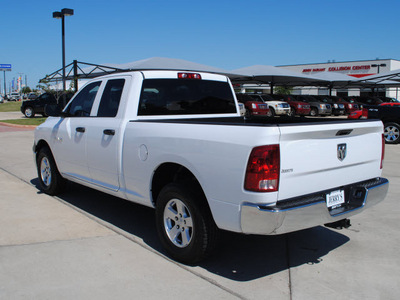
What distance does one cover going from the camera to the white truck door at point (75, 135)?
5.32m

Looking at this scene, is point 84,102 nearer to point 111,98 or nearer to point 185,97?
point 111,98

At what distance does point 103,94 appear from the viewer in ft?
16.9

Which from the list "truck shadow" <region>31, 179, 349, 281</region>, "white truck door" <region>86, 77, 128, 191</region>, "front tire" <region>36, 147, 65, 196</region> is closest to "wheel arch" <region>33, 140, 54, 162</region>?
"front tire" <region>36, 147, 65, 196</region>

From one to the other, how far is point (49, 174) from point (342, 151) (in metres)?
4.53

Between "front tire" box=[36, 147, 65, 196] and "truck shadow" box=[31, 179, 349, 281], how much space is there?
59 cm

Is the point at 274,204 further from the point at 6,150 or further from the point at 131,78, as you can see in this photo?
the point at 6,150

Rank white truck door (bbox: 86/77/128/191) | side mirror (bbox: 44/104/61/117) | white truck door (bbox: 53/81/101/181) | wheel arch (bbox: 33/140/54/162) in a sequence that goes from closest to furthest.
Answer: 1. white truck door (bbox: 86/77/128/191)
2. white truck door (bbox: 53/81/101/181)
3. side mirror (bbox: 44/104/61/117)
4. wheel arch (bbox: 33/140/54/162)

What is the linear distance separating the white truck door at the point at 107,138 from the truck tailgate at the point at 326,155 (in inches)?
81.0

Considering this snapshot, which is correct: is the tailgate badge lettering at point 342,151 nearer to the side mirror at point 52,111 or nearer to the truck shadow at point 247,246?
the truck shadow at point 247,246

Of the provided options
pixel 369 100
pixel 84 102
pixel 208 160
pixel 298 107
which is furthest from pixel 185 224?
pixel 369 100

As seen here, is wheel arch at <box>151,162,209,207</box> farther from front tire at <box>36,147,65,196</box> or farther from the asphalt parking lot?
front tire at <box>36,147,65,196</box>

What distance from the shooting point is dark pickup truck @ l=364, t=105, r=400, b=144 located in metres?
12.9

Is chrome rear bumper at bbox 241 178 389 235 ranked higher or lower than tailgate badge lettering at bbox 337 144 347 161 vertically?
lower

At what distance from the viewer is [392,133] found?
43.1 ft
